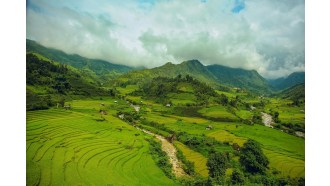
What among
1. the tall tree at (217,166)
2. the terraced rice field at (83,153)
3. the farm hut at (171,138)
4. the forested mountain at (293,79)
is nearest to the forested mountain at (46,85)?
the terraced rice field at (83,153)

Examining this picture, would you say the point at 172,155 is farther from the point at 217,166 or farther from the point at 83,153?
the point at 83,153

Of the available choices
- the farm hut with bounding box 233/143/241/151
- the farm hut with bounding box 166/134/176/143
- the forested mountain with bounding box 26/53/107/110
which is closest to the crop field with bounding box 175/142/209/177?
the farm hut with bounding box 166/134/176/143

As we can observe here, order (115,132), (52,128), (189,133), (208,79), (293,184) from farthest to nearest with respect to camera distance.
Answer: (208,79) < (189,133) < (115,132) < (52,128) < (293,184)

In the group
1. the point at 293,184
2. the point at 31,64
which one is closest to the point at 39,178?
the point at 293,184

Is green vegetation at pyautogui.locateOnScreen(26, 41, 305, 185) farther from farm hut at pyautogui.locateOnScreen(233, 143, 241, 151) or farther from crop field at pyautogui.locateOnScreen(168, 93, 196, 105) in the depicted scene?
crop field at pyautogui.locateOnScreen(168, 93, 196, 105)

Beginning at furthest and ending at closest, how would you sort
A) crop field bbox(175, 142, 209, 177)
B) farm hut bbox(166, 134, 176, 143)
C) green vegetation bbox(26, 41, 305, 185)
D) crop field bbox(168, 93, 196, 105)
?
crop field bbox(168, 93, 196, 105)
farm hut bbox(166, 134, 176, 143)
crop field bbox(175, 142, 209, 177)
green vegetation bbox(26, 41, 305, 185)

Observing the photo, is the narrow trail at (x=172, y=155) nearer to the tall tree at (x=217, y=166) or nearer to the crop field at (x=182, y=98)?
the tall tree at (x=217, y=166)

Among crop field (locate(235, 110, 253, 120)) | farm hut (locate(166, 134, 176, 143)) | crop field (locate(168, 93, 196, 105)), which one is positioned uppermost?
crop field (locate(168, 93, 196, 105))

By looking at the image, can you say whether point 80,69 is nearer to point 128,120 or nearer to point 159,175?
point 128,120

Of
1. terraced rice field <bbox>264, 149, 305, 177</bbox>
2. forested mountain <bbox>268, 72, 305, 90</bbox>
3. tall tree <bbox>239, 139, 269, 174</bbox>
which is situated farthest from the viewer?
forested mountain <bbox>268, 72, 305, 90</bbox>
